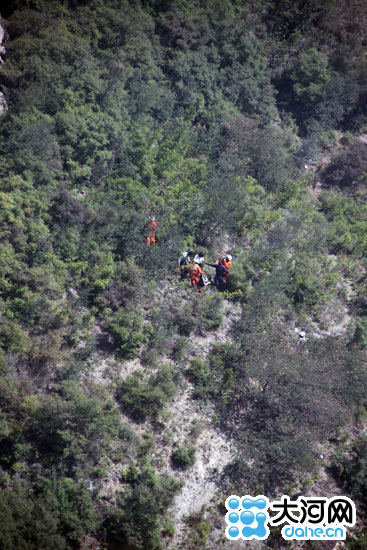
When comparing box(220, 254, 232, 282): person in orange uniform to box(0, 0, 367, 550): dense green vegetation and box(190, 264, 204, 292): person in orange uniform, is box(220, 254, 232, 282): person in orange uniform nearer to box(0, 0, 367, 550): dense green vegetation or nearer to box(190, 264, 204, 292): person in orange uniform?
box(0, 0, 367, 550): dense green vegetation

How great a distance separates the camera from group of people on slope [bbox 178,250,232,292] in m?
15.7

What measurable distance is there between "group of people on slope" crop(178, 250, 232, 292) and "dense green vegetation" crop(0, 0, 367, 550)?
1.00 ft

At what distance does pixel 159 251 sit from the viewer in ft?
50.9

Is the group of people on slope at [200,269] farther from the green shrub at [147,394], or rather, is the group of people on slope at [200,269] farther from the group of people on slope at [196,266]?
the green shrub at [147,394]

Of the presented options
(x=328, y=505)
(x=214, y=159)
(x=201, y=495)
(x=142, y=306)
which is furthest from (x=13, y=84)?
(x=328, y=505)

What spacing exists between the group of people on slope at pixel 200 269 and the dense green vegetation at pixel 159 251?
0.31m

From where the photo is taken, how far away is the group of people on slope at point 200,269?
51.4 feet

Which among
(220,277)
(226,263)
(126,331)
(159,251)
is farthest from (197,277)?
(126,331)

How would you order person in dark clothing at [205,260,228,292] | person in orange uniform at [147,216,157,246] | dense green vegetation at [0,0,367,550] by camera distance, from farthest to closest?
person in dark clothing at [205,260,228,292], person in orange uniform at [147,216,157,246], dense green vegetation at [0,0,367,550]

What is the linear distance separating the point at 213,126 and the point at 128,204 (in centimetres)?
715

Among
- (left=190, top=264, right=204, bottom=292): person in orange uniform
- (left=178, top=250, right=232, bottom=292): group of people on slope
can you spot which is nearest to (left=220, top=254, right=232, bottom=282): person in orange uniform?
(left=178, top=250, right=232, bottom=292): group of people on slope

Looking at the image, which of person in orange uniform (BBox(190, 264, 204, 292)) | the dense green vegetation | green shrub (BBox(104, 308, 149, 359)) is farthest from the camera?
person in orange uniform (BBox(190, 264, 204, 292))

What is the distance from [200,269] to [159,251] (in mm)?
1500

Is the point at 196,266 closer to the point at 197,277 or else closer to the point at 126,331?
the point at 197,277
